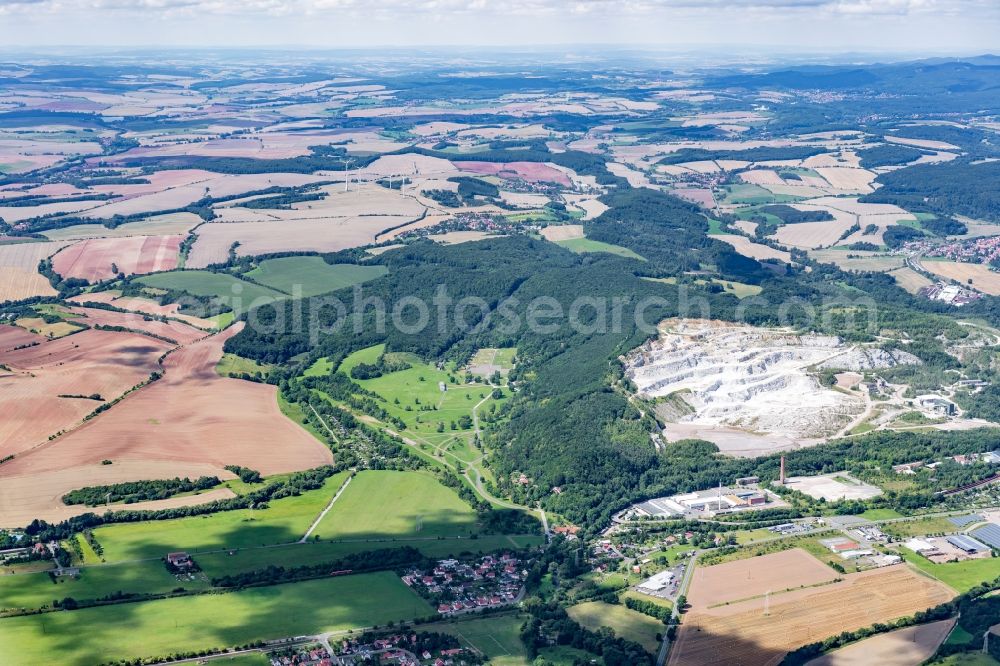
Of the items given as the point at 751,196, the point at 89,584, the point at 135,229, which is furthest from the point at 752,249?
the point at 89,584

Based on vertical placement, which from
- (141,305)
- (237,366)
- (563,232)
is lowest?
(237,366)

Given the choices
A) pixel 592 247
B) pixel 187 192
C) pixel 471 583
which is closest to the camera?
pixel 471 583

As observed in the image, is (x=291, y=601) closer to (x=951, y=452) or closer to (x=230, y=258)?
(x=951, y=452)

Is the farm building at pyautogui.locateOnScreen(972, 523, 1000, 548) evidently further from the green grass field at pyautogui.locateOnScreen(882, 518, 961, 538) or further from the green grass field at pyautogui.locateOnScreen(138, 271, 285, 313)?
the green grass field at pyautogui.locateOnScreen(138, 271, 285, 313)

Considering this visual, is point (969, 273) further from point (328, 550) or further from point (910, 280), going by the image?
point (328, 550)

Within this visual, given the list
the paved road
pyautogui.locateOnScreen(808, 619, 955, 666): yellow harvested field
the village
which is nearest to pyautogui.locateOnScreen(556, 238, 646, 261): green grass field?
the paved road

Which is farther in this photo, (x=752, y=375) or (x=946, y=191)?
(x=946, y=191)

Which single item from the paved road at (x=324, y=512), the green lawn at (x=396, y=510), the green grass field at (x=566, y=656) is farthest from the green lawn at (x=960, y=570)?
the paved road at (x=324, y=512)
